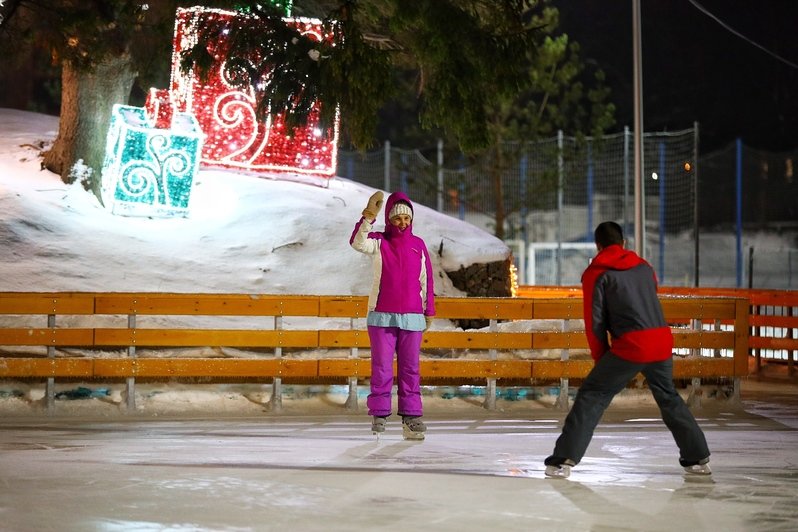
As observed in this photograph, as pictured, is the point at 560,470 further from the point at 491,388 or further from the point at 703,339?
the point at 703,339

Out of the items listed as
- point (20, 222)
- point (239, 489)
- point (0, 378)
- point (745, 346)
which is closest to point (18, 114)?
point (20, 222)

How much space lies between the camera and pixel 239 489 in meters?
7.30

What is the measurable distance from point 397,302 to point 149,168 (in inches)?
329

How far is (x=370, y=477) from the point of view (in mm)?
7816

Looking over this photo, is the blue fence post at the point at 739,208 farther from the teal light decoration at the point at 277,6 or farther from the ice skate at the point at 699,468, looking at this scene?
the ice skate at the point at 699,468

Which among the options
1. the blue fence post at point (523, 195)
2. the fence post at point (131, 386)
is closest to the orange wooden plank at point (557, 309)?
the fence post at point (131, 386)

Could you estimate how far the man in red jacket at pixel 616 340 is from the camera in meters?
7.54

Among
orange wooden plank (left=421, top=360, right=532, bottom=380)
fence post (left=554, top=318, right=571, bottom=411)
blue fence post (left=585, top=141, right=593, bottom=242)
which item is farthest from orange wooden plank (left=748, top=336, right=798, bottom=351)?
blue fence post (left=585, top=141, right=593, bottom=242)

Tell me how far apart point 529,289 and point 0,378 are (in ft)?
43.8

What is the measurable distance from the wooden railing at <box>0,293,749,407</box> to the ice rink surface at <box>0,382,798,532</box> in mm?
628

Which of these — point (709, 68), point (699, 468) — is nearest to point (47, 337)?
point (699, 468)

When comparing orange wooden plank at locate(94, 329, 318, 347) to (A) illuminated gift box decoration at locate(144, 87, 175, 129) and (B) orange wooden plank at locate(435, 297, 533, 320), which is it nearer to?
(B) orange wooden plank at locate(435, 297, 533, 320)

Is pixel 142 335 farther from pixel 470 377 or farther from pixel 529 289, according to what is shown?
pixel 529 289

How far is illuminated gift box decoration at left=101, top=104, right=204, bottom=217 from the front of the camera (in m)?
16.8
